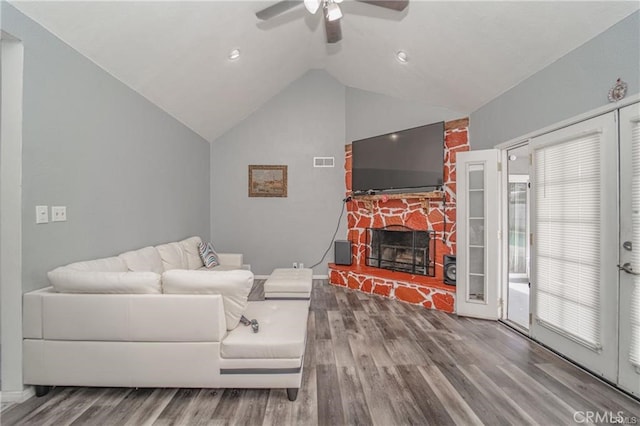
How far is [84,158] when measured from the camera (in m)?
2.53

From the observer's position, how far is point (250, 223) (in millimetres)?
5707

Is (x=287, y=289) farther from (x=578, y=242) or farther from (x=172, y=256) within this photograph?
(x=578, y=242)

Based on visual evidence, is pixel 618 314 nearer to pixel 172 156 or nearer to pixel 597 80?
pixel 597 80

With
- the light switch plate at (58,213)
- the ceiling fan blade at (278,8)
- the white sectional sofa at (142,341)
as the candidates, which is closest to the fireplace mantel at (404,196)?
the ceiling fan blade at (278,8)

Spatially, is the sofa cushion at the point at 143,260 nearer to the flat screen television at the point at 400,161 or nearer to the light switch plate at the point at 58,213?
the light switch plate at the point at 58,213

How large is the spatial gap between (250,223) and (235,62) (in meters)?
2.99

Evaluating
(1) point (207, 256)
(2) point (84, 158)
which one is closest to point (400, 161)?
(1) point (207, 256)

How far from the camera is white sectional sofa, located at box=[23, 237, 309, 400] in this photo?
6.22 feet

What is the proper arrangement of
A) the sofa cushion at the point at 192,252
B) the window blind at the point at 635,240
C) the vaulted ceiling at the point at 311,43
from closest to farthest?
the window blind at the point at 635,240
the vaulted ceiling at the point at 311,43
the sofa cushion at the point at 192,252

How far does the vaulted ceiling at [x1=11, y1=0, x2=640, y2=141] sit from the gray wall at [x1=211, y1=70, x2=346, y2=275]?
2.62 feet

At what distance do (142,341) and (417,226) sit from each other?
400 cm

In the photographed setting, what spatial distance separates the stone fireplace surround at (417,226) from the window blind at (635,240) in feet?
5.99

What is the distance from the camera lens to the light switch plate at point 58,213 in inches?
86.9

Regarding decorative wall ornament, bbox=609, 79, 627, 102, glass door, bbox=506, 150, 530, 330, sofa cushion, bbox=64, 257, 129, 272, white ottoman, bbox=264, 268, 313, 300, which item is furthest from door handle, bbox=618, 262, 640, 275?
sofa cushion, bbox=64, 257, 129, 272
